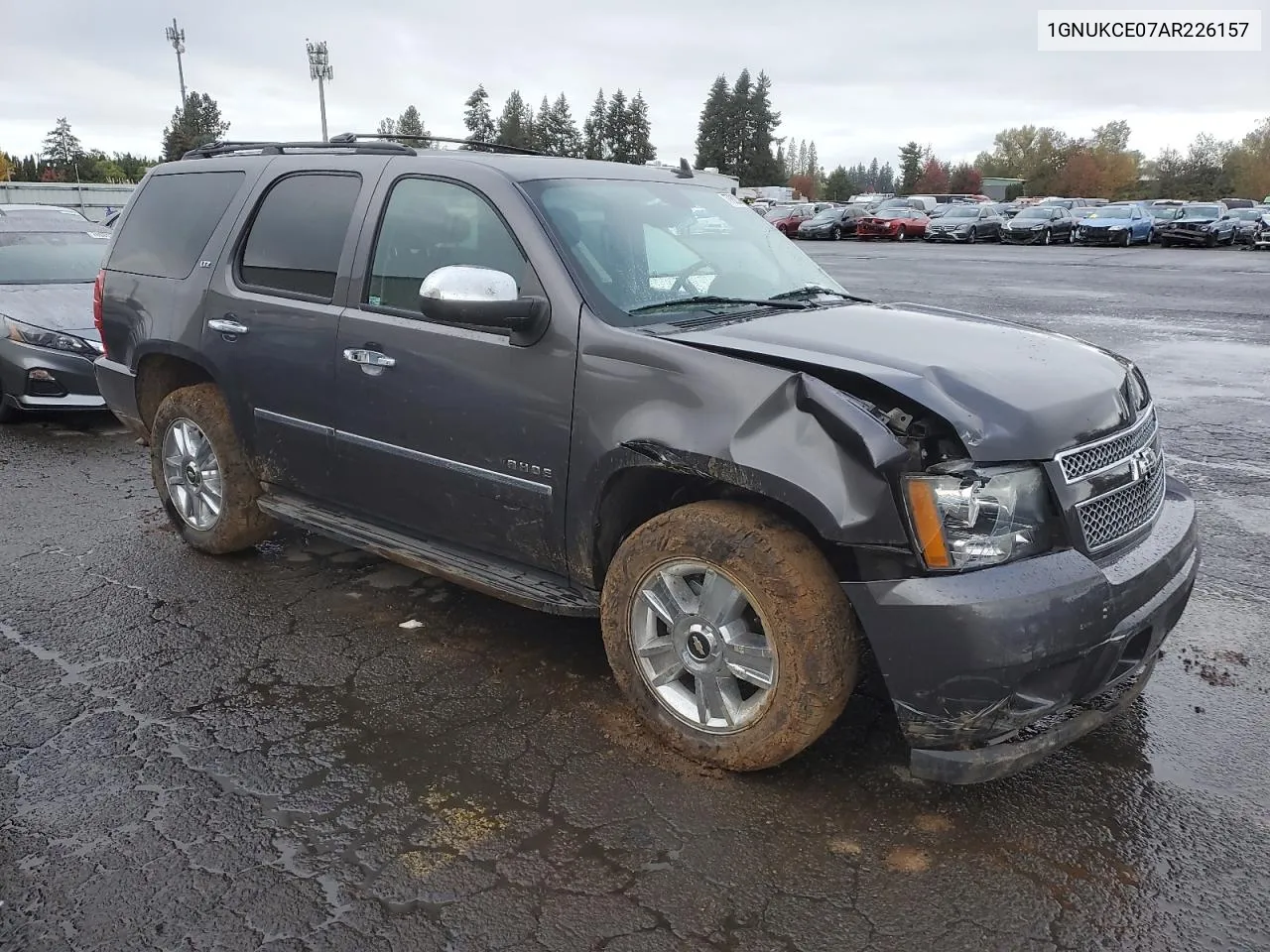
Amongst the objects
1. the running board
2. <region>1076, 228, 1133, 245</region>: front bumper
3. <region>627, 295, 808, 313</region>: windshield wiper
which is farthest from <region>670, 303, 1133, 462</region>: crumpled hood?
<region>1076, 228, 1133, 245</region>: front bumper

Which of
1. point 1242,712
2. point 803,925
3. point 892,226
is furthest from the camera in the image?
point 892,226

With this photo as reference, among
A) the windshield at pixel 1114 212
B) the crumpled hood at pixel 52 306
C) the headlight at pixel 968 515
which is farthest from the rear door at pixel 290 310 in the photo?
the windshield at pixel 1114 212

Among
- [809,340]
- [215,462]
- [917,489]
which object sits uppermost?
[809,340]

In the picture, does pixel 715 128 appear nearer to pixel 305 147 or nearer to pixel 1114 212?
pixel 1114 212

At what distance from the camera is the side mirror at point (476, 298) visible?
10.8 ft

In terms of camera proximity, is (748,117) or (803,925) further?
(748,117)

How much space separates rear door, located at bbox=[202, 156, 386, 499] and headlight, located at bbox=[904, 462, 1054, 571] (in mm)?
2481

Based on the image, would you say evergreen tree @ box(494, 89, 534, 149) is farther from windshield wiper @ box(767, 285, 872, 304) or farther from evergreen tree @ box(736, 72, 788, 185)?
windshield wiper @ box(767, 285, 872, 304)

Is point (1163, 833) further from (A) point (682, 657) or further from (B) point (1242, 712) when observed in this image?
(A) point (682, 657)

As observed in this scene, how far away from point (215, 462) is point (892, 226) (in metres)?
38.5

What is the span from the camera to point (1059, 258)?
28.3m

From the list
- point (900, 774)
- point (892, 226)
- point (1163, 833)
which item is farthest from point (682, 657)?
point (892, 226)

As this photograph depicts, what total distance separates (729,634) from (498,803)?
862 mm

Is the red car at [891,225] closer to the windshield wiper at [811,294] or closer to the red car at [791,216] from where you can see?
the red car at [791,216]
